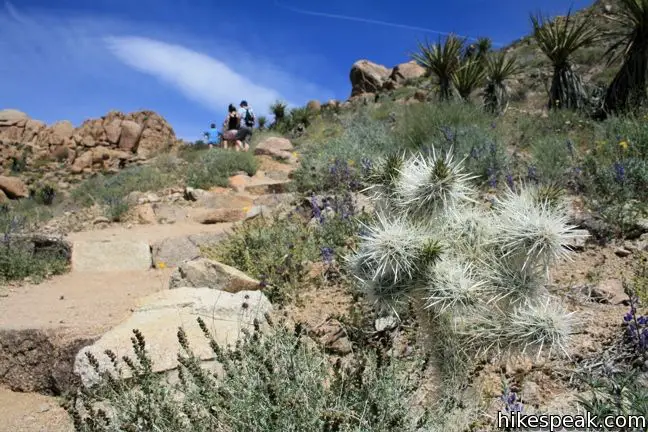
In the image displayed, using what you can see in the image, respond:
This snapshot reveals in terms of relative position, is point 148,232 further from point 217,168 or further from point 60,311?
point 217,168

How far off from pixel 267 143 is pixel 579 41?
27.4ft

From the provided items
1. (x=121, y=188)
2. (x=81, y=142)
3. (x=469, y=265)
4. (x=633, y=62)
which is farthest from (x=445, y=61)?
(x=81, y=142)

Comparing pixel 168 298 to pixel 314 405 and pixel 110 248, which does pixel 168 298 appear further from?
pixel 110 248

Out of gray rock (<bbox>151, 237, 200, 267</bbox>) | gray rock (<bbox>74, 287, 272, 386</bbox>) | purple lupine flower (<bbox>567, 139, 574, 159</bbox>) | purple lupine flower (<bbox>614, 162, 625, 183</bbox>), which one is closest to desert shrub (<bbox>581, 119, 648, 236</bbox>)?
purple lupine flower (<bbox>614, 162, 625, 183</bbox>)

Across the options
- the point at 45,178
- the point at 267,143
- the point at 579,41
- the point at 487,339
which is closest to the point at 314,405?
the point at 487,339

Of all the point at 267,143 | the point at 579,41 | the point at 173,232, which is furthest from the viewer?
the point at 267,143

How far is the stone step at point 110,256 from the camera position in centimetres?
608

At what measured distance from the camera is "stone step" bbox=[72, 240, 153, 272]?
20.0ft

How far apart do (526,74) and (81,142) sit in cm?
2481

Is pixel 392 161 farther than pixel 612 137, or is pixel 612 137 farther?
pixel 612 137

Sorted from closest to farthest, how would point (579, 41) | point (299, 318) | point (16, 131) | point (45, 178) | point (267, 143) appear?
point (299, 318)
point (579, 41)
point (267, 143)
point (45, 178)
point (16, 131)

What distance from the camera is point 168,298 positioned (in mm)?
3850

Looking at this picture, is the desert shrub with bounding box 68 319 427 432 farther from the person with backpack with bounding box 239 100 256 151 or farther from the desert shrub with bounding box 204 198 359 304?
the person with backpack with bounding box 239 100 256 151

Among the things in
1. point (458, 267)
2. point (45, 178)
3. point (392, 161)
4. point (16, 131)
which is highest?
point (16, 131)
